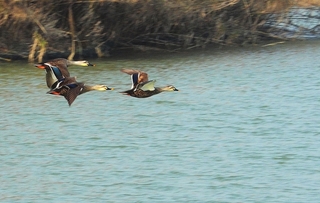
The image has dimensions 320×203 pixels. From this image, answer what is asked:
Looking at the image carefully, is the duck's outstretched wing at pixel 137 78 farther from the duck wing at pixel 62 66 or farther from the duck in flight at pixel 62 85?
the duck wing at pixel 62 66

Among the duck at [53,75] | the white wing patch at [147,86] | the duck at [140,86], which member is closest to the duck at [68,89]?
the duck at [53,75]

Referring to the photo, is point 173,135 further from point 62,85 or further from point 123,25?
point 123,25

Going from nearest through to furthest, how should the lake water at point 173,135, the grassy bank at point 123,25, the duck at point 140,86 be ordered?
the duck at point 140,86
the lake water at point 173,135
the grassy bank at point 123,25

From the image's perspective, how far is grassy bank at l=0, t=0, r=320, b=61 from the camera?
21844 millimetres

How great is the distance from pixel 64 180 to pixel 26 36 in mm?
10412

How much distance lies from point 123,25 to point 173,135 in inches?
368

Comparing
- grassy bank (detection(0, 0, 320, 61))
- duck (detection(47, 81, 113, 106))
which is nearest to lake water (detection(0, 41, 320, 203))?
grassy bank (detection(0, 0, 320, 61))

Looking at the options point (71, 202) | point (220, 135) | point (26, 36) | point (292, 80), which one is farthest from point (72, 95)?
point (26, 36)

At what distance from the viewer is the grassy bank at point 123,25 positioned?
21844mm

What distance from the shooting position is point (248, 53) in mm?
23797

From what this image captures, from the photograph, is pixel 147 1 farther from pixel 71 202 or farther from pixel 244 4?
pixel 71 202

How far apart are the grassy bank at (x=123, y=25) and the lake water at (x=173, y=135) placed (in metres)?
0.82

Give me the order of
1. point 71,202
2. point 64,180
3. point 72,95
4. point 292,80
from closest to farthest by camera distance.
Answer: point 72,95 → point 71,202 → point 64,180 → point 292,80

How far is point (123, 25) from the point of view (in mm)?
24016
